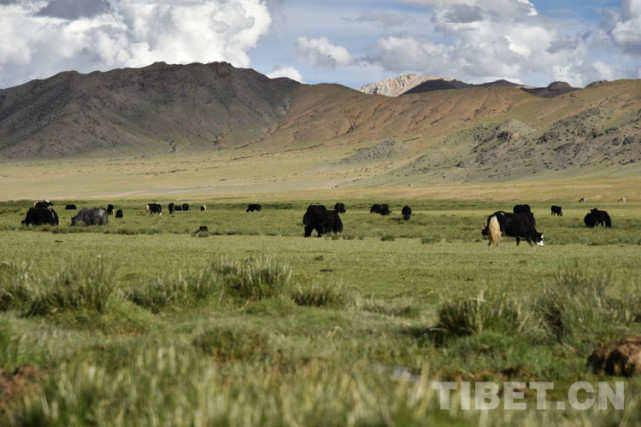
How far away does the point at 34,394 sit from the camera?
6039mm

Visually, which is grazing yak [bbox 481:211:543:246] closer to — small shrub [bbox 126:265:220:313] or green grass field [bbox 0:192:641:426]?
green grass field [bbox 0:192:641:426]

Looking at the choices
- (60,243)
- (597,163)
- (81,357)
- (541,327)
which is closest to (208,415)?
(81,357)

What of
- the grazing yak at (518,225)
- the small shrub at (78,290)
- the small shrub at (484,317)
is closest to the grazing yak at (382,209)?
the grazing yak at (518,225)

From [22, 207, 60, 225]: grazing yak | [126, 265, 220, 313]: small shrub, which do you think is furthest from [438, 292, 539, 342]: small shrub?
[22, 207, 60, 225]: grazing yak

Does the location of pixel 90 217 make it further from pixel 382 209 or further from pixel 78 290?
pixel 78 290

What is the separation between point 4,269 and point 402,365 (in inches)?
366

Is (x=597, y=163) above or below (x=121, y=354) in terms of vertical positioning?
above

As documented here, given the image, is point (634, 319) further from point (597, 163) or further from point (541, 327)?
point (597, 163)

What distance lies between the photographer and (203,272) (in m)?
12.6

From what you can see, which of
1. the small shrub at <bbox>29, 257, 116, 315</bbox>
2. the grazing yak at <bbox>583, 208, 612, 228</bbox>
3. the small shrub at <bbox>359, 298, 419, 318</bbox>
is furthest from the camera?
the grazing yak at <bbox>583, 208, 612, 228</bbox>

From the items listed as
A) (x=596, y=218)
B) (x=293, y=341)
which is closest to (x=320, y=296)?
(x=293, y=341)

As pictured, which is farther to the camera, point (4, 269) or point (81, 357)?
point (4, 269)

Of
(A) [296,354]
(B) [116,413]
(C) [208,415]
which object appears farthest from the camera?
(A) [296,354]

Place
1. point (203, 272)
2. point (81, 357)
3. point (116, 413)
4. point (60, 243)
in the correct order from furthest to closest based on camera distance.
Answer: point (60, 243), point (203, 272), point (81, 357), point (116, 413)
